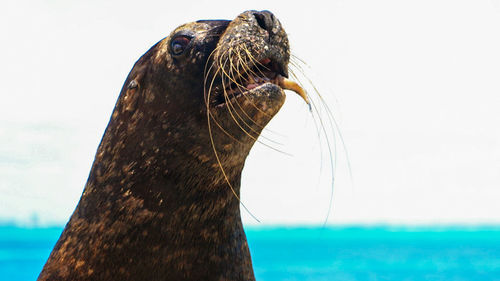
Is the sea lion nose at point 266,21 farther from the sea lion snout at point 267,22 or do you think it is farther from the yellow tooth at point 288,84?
the yellow tooth at point 288,84

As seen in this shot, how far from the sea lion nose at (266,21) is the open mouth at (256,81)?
0.53ft

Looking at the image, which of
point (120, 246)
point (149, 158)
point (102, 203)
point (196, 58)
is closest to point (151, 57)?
point (196, 58)

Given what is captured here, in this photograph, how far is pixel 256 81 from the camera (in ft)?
10.0

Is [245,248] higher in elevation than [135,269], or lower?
higher

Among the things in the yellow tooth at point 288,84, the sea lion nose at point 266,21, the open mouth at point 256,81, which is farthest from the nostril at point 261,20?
the yellow tooth at point 288,84

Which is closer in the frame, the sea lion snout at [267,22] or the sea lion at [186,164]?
the sea lion at [186,164]

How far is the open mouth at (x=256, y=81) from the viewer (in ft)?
9.77

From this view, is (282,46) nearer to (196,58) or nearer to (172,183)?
(196,58)

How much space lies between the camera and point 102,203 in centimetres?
319

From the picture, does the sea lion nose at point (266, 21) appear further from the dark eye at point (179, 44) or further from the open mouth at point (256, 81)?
the dark eye at point (179, 44)

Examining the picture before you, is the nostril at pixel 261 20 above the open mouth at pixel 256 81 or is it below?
above

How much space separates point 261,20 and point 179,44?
45cm

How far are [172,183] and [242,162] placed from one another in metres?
0.39

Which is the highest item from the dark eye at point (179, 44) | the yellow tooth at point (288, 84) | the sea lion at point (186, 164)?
the dark eye at point (179, 44)
